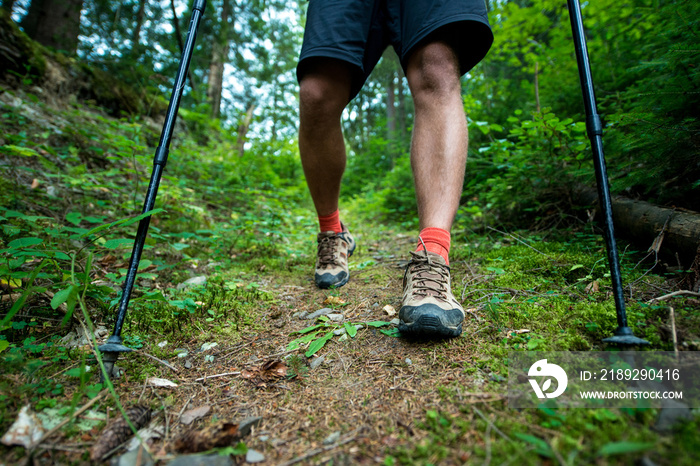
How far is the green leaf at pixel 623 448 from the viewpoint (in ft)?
1.85

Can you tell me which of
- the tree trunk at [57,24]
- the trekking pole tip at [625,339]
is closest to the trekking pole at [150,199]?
the trekking pole tip at [625,339]

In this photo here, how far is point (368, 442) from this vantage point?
0.80m

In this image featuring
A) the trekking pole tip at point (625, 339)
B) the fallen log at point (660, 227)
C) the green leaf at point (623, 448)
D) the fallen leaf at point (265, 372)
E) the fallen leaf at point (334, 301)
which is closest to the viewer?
the green leaf at point (623, 448)

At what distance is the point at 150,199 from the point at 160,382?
718 millimetres

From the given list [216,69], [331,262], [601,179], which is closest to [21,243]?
[331,262]

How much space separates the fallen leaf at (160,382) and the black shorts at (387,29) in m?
1.68

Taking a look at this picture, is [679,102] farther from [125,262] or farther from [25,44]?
[25,44]

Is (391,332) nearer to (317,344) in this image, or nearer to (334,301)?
(317,344)

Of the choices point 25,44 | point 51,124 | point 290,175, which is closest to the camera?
point 51,124

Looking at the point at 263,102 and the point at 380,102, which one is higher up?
the point at 380,102

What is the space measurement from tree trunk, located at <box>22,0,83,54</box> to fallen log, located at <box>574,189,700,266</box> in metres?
8.58

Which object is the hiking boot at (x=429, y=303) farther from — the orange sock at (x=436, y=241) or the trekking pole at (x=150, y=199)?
the trekking pole at (x=150, y=199)

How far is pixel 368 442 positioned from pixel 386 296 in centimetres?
102

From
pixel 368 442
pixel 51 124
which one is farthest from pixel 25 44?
pixel 368 442
